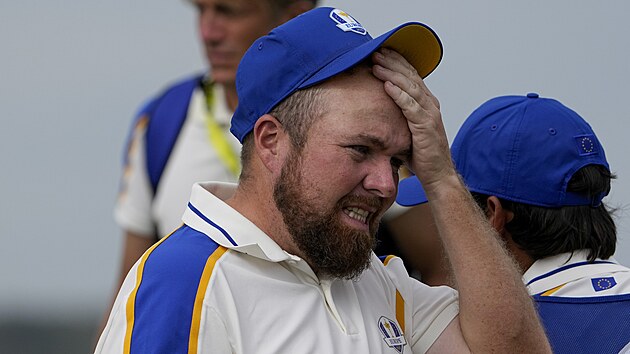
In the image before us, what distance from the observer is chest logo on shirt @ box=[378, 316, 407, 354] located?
3699 millimetres

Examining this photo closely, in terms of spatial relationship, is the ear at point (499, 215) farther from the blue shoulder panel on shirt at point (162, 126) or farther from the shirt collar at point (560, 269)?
the blue shoulder panel on shirt at point (162, 126)

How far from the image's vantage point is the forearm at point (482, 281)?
148 inches

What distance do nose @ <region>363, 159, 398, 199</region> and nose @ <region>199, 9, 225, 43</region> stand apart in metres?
1.86

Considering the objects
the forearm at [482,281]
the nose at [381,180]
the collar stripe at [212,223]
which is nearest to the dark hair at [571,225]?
the forearm at [482,281]

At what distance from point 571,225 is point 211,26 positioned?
172cm

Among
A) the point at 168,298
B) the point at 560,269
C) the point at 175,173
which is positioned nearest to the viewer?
the point at 168,298

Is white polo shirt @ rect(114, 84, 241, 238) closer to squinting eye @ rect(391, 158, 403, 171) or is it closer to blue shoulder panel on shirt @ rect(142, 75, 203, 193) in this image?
blue shoulder panel on shirt @ rect(142, 75, 203, 193)

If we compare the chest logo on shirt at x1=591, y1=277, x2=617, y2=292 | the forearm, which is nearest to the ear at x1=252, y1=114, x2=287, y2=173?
the forearm

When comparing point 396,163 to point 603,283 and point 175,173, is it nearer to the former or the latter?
point 603,283

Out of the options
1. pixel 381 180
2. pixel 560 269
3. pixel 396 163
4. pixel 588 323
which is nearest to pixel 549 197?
pixel 560 269

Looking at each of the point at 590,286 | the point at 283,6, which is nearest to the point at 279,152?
the point at 590,286

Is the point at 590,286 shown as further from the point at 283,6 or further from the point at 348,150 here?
the point at 283,6

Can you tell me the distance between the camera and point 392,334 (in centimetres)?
374

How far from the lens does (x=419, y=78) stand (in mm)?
3754
